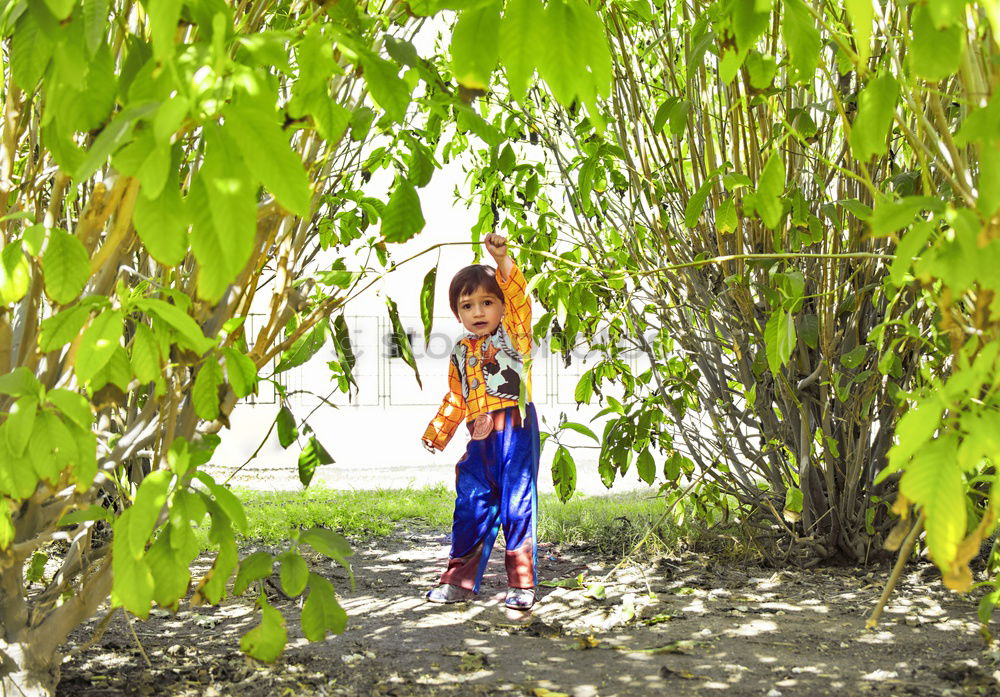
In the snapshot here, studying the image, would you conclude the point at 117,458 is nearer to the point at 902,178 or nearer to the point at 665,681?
the point at 665,681

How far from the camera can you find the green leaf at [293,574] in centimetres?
136

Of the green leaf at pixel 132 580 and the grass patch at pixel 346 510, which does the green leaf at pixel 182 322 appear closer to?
the green leaf at pixel 132 580

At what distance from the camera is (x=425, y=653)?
2674 millimetres

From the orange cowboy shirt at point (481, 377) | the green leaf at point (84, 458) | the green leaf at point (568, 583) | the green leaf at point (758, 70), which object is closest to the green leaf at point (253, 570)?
the green leaf at point (84, 458)

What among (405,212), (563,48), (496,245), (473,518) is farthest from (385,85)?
(473,518)

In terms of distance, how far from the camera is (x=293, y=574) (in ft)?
4.58

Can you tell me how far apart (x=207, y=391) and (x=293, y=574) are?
0.33 metres

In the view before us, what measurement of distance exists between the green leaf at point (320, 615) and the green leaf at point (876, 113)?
39.0 inches

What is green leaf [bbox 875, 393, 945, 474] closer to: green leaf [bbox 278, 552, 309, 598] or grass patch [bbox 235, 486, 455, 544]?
green leaf [bbox 278, 552, 309, 598]

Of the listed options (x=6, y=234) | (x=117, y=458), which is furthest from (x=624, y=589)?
(x=6, y=234)

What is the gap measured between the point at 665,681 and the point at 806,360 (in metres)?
1.53

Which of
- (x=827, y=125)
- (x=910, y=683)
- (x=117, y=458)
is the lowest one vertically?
(x=910, y=683)

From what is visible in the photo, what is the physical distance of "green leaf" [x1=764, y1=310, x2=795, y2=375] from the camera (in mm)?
1739

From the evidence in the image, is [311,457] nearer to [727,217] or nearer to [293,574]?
[293,574]
